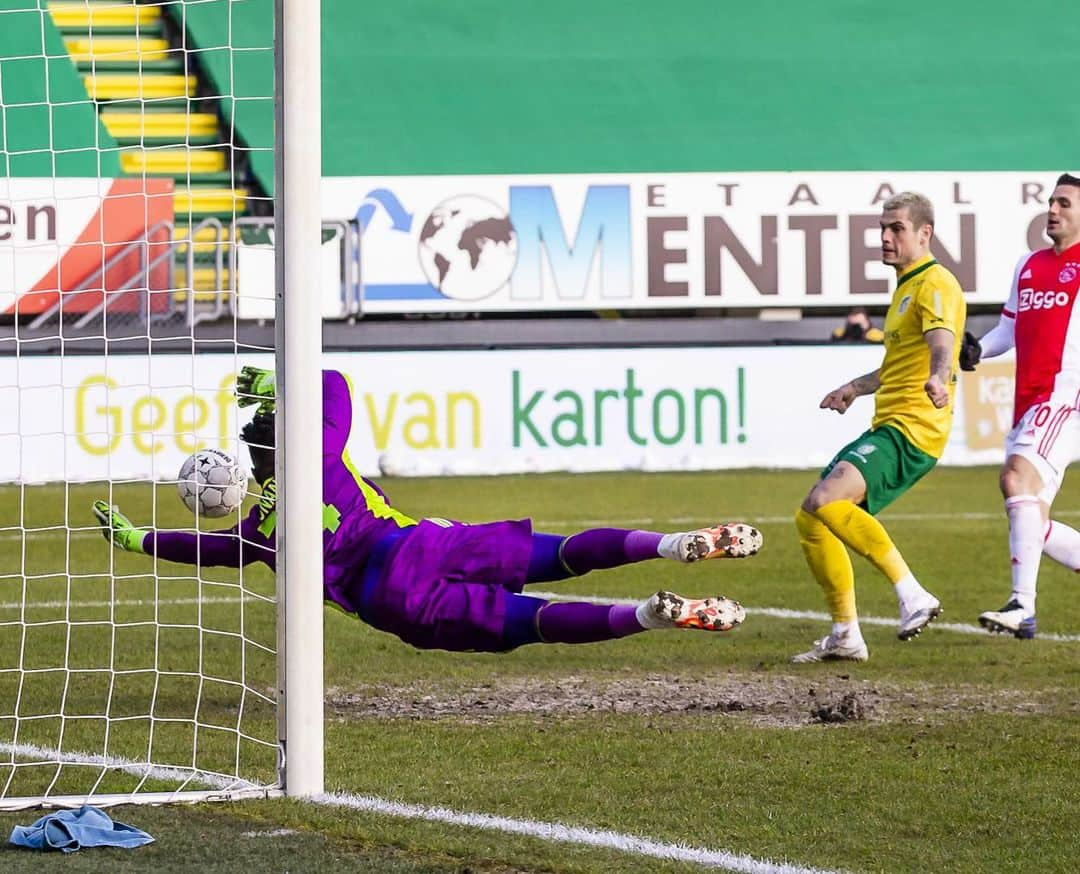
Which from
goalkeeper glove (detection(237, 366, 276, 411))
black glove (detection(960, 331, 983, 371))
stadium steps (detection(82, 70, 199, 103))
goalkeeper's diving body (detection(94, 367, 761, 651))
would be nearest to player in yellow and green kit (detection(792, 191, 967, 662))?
black glove (detection(960, 331, 983, 371))

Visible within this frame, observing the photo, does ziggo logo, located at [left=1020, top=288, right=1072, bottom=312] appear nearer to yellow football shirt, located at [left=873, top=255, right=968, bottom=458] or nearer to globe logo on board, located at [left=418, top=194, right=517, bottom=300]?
yellow football shirt, located at [left=873, top=255, right=968, bottom=458]

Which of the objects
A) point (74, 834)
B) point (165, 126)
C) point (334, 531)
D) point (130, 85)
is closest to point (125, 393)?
point (130, 85)

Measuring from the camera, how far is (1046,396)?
297 inches

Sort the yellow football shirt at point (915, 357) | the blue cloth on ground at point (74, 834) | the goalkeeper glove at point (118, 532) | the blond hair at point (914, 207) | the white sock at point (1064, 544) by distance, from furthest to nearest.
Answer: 1. the white sock at point (1064, 544)
2. the blond hair at point (914, 207)
3. the yellow football shirt at point (915, 357)
4. the goalkeeper glove at point (118, 532)
5. the blue cloth on ground at point (74, 834)

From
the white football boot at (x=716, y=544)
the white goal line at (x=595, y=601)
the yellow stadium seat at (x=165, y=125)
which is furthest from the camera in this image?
the yellow stadium seat at (x=165, y=125)

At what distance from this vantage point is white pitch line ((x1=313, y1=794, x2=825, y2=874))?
397 cm

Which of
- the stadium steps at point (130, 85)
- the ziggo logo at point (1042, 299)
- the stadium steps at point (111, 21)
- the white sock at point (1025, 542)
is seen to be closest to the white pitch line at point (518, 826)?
the white sock at point (1025, 542)

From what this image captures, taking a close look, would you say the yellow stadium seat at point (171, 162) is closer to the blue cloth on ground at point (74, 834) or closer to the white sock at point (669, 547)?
the white sock at point (669, 547)

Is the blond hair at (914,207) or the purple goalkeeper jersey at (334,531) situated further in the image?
the blond hair at (914,207)

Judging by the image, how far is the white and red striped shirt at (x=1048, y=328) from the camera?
24.7 ft

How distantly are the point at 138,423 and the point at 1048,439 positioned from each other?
439 inches

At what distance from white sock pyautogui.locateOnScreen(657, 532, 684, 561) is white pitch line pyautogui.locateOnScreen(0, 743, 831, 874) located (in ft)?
3.57

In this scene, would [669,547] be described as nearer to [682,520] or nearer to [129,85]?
[682,520]

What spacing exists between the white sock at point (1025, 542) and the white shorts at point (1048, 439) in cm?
10
